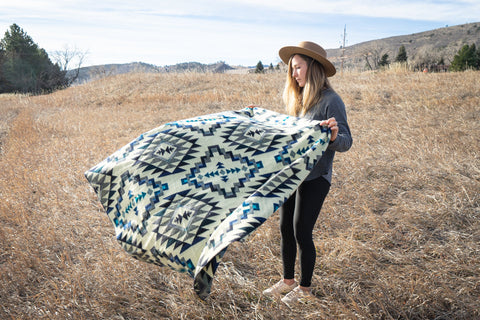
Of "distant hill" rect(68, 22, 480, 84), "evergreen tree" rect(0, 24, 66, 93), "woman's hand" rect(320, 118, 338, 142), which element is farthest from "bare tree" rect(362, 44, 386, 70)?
"evergreen tree" rect(0, 24, 66, 93)

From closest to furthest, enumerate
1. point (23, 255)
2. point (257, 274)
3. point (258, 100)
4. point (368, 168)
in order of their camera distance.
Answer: point (257, 274), point (23, 255), point (368, 168), point (258, 100)

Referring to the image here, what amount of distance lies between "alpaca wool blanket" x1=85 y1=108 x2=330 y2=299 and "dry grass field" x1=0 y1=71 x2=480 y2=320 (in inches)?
37.6

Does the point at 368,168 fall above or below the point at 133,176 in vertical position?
below

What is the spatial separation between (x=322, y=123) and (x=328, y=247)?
1.80m

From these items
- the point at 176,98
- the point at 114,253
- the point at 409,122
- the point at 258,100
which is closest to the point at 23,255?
the point at 114,253

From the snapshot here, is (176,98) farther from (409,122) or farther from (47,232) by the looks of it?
(47,232)

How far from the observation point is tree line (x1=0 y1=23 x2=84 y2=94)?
40375 mm

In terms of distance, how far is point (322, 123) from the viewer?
229 centimetres

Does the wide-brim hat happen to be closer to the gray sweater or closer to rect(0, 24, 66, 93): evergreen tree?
the gray sweater

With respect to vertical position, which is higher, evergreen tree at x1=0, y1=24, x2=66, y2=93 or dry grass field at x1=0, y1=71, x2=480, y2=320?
evergreen tree at x1=0, y1=24, x2=66, y2=93

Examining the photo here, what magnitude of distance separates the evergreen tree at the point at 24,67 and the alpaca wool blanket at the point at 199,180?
43.5m

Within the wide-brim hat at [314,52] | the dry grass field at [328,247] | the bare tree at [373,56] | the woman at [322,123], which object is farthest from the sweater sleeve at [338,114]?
the bare tree at [373,56]

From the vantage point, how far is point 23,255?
355 centimetres

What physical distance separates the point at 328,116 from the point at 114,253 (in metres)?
2.86
